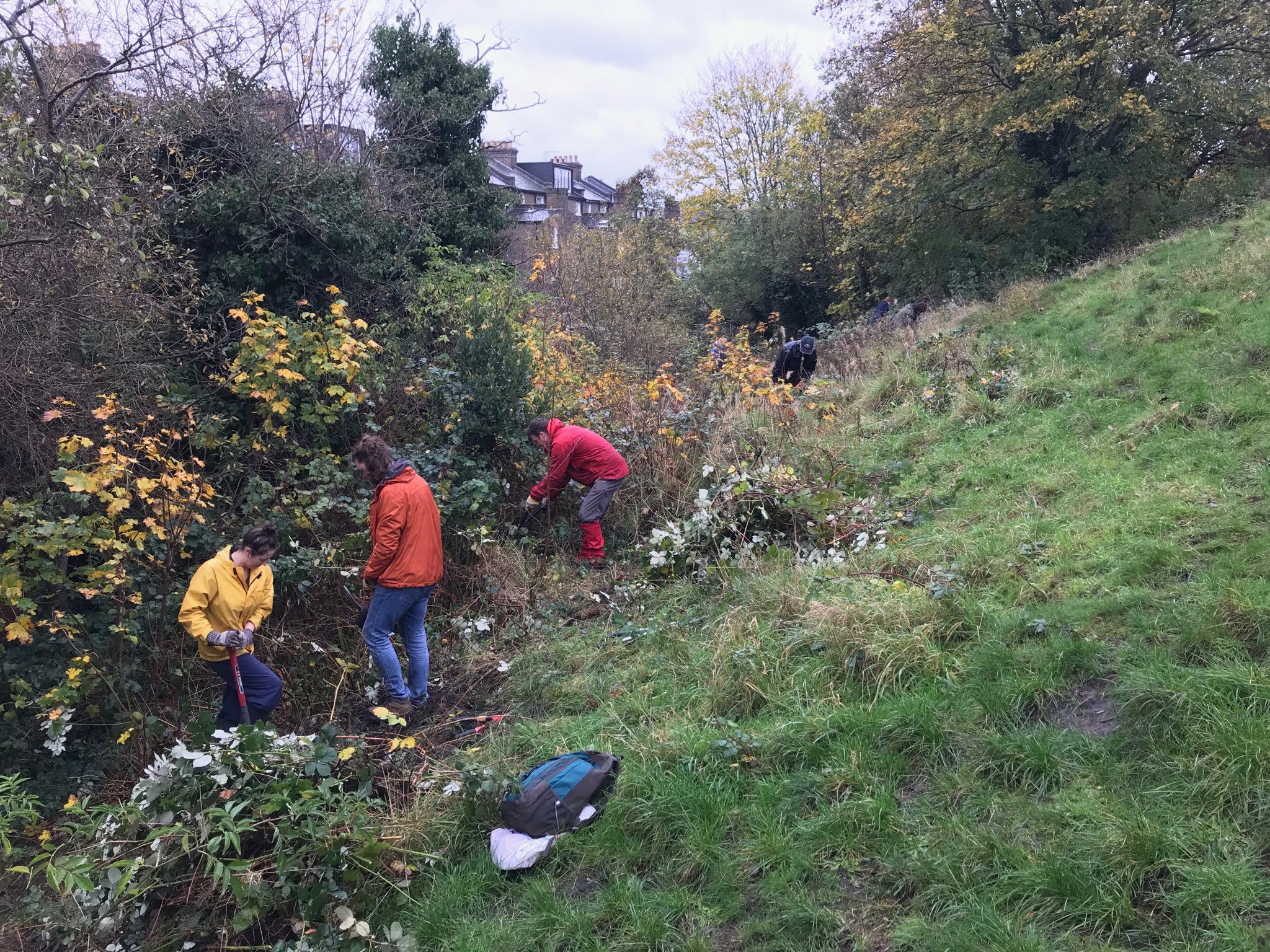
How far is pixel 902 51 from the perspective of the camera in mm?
17953

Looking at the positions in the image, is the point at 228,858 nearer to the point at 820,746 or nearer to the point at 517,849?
the point at 517,849

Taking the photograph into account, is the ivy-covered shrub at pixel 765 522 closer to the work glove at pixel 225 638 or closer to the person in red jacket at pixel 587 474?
the person in red jacket at pixel 587 474

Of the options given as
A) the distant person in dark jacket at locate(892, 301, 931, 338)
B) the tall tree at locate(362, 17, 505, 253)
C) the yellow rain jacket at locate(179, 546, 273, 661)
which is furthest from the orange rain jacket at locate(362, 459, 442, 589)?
the distant person in dark jacket at locate(892, 301, 931, 338)

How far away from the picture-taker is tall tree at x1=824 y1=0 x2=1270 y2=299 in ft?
51.8

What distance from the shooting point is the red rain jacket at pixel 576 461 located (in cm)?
756

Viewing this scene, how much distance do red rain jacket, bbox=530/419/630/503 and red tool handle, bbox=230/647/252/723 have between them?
10.6ft

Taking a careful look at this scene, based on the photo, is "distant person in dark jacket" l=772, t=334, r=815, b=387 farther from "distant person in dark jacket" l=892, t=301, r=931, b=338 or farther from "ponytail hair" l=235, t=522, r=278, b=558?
"ponytail hair" l=235, t=522, r=278, b=558

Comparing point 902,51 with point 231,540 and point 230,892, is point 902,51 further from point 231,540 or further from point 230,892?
point 230,892

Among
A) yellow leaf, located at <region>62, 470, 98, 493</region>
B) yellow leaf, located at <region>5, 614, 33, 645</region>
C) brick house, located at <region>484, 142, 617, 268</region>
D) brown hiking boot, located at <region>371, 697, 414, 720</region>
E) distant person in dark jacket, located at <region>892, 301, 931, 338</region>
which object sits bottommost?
brown hiking boot, located at <region>371, 697, 414, 720</region>

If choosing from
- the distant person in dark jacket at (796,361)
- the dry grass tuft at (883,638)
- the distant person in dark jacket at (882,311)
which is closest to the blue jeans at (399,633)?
the dry grass tuft at (883,638)

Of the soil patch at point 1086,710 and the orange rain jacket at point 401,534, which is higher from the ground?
the orange rain jacket at point 401,534

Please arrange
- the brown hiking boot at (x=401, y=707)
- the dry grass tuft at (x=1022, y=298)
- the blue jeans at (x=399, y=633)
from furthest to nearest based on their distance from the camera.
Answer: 1. the dry grass tuft at (x=1022, y=298)
2. the brown hiking boot at (x=401, y=707)
3. the blue jeans at (x=399, y=633)

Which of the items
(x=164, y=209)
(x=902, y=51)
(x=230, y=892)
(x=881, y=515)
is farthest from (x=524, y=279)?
(x=230, y=892)

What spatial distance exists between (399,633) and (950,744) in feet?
12.0
